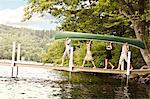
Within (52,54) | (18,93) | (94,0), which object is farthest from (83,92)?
(52,54)

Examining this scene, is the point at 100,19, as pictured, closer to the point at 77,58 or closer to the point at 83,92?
the point at 77,58

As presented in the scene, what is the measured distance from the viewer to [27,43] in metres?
147

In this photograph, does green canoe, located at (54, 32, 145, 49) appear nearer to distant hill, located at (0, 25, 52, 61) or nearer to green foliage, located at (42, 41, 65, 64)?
green foliage, located at (42, 41, 65, 64)

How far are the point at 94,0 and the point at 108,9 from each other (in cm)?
326

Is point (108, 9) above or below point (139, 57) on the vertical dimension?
above

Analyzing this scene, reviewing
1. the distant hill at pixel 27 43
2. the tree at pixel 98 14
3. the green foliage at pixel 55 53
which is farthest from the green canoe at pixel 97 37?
the distant hill at pixel 27 43

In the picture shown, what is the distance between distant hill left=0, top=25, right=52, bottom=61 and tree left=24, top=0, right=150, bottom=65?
58.4 metres

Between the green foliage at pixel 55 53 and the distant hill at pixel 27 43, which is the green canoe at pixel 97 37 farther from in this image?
the distant hill at pixel 27 43

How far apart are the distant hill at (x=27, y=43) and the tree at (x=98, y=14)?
5836 centimetres

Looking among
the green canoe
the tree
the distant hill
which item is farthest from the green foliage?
the green canoe

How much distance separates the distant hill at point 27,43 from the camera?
4458 inches

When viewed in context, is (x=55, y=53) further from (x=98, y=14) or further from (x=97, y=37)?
(x=97, y=37)

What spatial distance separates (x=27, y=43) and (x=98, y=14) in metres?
107

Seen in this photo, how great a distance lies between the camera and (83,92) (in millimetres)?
27344
